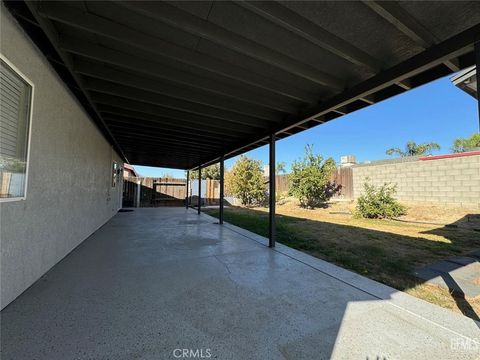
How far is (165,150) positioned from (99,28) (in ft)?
20.3

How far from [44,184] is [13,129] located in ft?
2.87

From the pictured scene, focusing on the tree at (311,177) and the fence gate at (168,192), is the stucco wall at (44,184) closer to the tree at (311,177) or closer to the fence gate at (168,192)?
the tree at (311,177)

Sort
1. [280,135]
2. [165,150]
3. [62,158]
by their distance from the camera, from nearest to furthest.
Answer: [62,158], [280,135], [165,150]

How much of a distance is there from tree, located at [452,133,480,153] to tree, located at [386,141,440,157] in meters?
4.67

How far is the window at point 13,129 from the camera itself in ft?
6.26

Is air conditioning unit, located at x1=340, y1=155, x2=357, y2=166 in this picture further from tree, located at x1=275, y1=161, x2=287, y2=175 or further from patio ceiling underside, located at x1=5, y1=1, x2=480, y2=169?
patio ceiling underside, located at x1=5, y1=1, x2=480, y2=169

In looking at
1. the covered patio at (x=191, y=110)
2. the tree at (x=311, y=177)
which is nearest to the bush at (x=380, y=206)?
the tree at (x=311, y=177)

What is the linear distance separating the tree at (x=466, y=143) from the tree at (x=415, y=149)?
184 inches

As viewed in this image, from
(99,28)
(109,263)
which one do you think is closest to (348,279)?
(109,263)

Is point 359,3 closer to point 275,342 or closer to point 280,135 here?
point 275,342

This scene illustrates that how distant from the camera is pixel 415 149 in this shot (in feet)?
106

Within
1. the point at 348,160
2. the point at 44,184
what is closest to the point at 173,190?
the point at 44,184

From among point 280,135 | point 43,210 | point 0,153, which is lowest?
point 43,210

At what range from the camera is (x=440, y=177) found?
8359 millimetres
